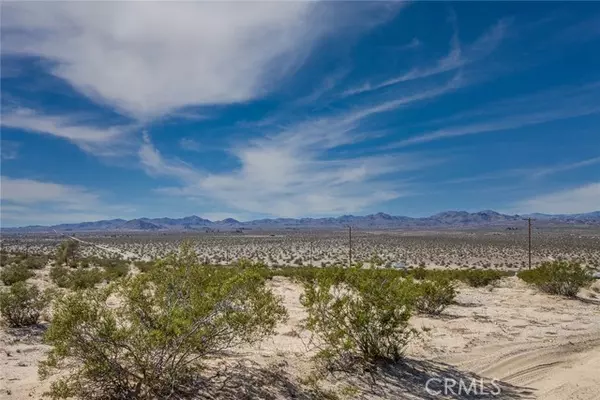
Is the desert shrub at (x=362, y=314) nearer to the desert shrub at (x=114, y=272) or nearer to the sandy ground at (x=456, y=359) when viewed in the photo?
the sandy ground at (x=456, y=359)

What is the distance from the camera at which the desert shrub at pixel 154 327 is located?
655cm

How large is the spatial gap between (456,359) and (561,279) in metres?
11.2

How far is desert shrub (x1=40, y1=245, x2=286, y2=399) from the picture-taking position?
21.5 feet

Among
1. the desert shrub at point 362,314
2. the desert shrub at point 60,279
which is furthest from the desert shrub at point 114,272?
the desert shrub at point 362,314

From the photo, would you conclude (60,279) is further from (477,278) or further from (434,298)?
(477,278)

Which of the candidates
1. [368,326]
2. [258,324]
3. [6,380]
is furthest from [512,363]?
[6,380]

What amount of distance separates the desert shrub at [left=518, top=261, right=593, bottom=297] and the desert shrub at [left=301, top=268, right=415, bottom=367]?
42.1 feet

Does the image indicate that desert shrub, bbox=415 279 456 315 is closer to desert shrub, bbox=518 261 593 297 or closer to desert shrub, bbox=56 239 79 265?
desert shrub, bbox=518 261 593 297

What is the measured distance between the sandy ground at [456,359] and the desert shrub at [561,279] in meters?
3.19

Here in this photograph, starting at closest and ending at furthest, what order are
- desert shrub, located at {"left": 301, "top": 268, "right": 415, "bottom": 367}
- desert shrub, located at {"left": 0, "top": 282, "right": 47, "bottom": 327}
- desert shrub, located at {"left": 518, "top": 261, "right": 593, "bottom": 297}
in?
desert shrub, located at {"left": 301, "top": 268, "right": 415, "bottom": 367}, desert shrub, located at {"left": 0, "top": 282, "right": 47, "bottom": 327}, desert shrub, located at {"left": 518, "top": 261, "right": 593, "bottom": 297}

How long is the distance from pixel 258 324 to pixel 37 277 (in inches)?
815

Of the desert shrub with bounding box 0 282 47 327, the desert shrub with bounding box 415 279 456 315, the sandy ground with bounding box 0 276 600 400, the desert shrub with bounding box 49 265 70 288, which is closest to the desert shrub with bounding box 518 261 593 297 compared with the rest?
the sandy ground with bounding box 0 276 600 400

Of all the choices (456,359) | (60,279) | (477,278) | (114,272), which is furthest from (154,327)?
(477,278)

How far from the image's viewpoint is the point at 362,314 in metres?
9.28
